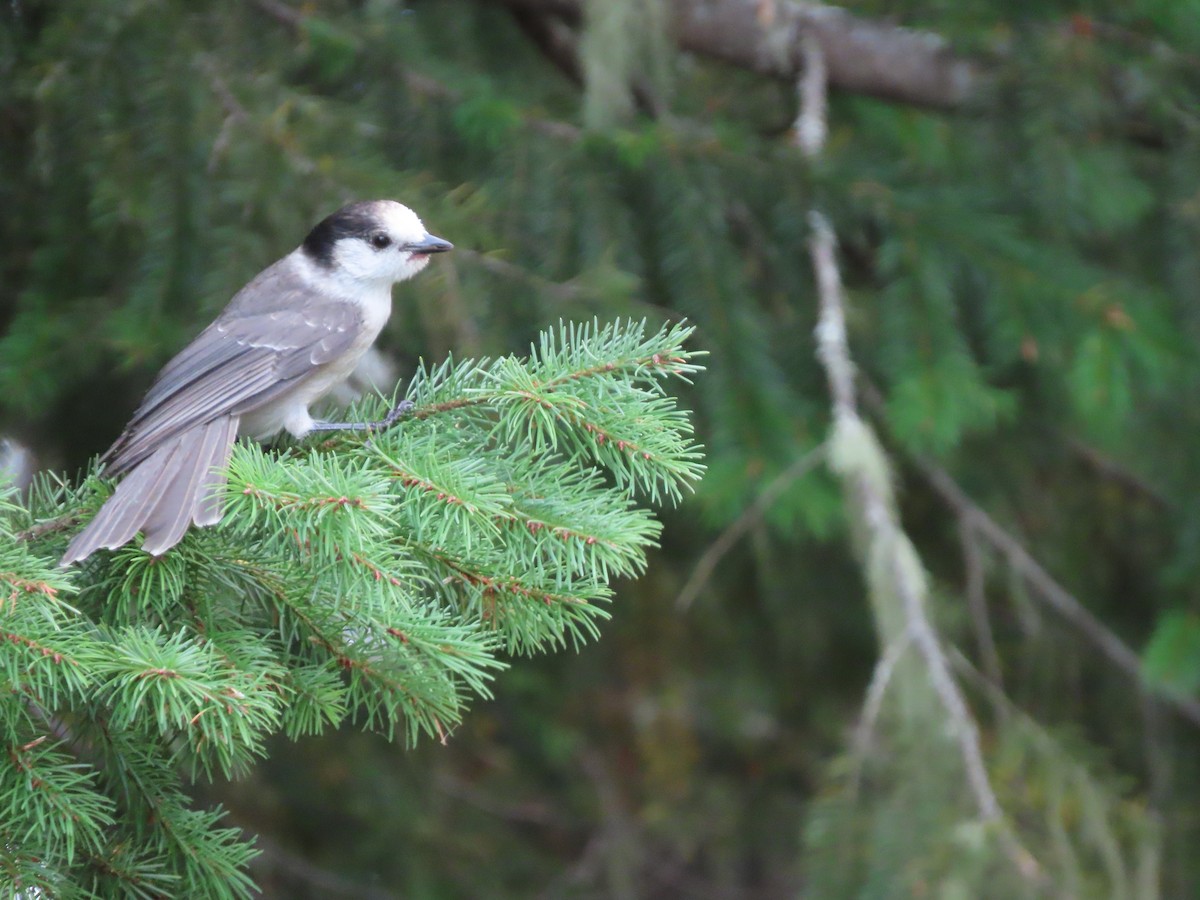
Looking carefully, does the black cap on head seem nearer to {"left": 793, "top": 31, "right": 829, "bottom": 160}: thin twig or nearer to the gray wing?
the gray wing

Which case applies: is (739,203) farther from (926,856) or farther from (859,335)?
(926,856)

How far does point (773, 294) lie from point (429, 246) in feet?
4.60

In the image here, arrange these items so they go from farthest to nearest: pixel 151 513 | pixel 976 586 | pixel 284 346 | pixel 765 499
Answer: pixel 976 586 → pixel 765 499 → pixel 284 346 → pixel 151 513

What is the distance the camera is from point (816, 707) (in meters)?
5.13

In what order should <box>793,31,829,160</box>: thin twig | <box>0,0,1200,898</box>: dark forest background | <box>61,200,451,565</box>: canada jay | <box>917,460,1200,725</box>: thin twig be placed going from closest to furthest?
<box>61,200,451,565</box>: canada jay < <box>0,0,1200,898</box>: dark forest background < <box>793,31,829,160</box>: thin twig < <box>917,460,1200,725</box>: thin twig

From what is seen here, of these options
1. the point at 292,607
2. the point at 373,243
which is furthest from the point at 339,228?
the point at 292,607

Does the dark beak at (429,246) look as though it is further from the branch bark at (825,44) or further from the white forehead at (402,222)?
the branch bark at (825,44)

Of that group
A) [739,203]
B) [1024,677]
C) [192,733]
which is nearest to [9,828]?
[192,733]

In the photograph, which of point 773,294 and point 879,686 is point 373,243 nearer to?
point 773,294

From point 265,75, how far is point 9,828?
2142mm

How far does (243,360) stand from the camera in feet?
9.32

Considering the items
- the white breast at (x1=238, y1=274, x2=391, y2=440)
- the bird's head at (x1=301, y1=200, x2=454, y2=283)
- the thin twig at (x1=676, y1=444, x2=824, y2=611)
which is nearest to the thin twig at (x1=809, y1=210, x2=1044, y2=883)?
the thin twig at (x1=676, y1=444, x2=824, y2=611)

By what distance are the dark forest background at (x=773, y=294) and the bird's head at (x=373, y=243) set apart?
79mm

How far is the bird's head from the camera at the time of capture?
116 inches
